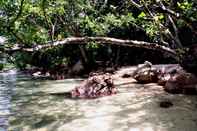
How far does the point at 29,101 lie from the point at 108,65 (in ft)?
43.7

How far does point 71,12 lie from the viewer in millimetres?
21016

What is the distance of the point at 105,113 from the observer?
9.38 metres

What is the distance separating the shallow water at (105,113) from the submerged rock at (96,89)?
46 centimetres

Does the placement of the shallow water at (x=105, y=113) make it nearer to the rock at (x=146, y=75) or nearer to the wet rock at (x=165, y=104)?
the wet rock at (x=165, y=104)

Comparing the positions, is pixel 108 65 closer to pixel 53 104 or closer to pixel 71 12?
pixel 71 12

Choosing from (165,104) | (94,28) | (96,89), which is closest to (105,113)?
(165,104)

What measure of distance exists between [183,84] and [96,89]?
3.09 meters

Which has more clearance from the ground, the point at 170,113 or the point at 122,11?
the point at 122,11

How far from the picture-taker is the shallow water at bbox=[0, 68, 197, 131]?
7.93m

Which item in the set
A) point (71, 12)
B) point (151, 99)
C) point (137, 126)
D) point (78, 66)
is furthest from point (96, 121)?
point (78, 66)

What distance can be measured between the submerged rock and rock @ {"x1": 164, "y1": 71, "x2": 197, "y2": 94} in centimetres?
213

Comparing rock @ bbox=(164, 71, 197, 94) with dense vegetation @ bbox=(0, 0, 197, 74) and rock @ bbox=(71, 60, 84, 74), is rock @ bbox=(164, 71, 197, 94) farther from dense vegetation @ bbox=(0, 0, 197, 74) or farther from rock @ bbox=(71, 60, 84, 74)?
rock @ bbox=(71, 60, 84, 74)

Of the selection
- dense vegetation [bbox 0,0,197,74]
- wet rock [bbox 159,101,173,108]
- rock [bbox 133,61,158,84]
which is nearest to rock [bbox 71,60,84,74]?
dense vegetation [bbox 0,0,197,74]

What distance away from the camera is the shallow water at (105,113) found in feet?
26.0
